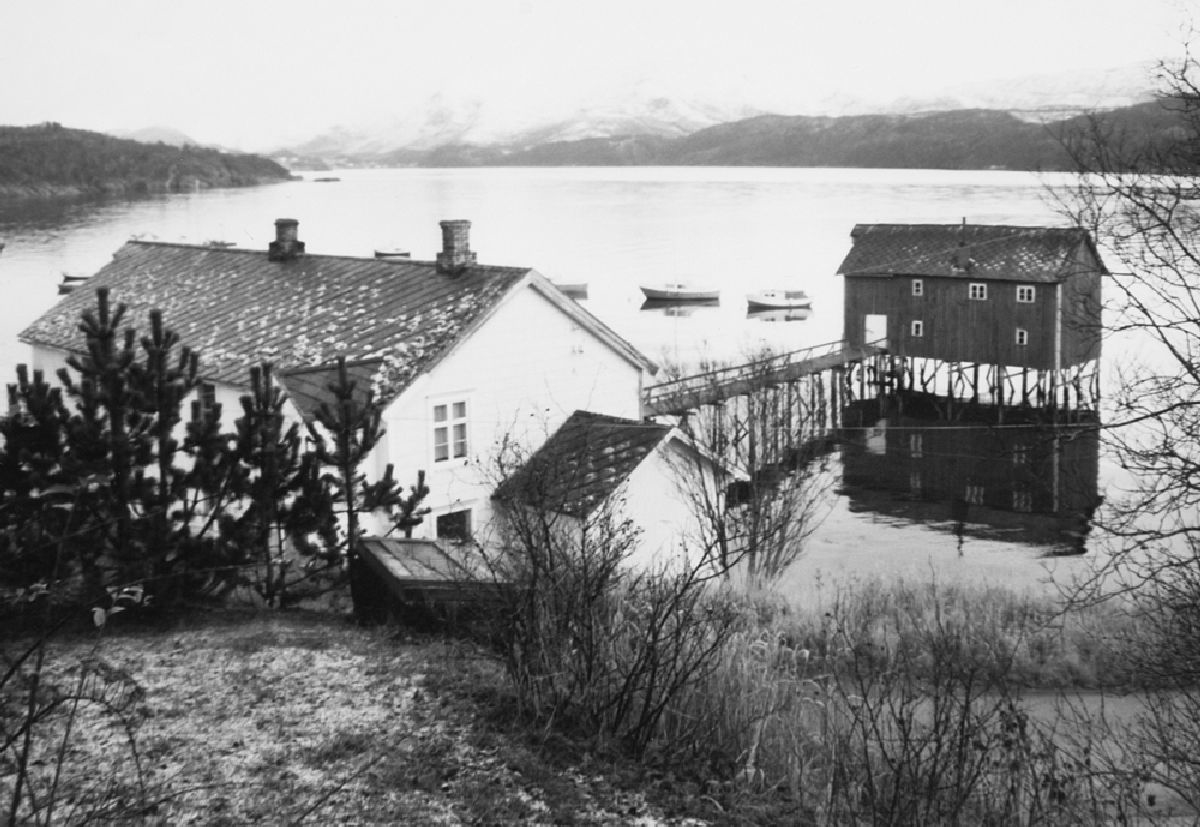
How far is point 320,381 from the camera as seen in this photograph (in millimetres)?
25438

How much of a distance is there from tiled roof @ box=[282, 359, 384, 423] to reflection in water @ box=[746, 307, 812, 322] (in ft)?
207

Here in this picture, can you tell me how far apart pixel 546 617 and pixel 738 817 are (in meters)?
2.58

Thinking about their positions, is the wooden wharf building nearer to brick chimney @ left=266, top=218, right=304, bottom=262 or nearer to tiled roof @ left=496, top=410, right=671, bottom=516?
tiled roof @ left=496, top=410, right=671, bottom=516

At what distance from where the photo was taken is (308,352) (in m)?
27.5

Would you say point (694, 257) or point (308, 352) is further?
point (694, 257)

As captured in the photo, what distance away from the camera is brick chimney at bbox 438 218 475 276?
28.7m

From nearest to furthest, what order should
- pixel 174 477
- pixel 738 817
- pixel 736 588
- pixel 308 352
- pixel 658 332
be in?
pixel 738 817, pixel 174 477, pixel 736 588, pixel 308 352, pixel 658 332

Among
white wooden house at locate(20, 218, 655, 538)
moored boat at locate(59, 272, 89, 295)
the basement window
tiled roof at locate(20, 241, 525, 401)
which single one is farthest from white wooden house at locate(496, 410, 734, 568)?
moored boat at locate(59, 272, 89, 295)

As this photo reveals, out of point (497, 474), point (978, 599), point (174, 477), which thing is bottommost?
point (978, 599)

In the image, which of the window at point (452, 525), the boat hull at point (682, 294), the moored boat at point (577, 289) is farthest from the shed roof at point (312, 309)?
the boat hull at point (682, 294)

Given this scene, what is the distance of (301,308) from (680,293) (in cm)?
6601

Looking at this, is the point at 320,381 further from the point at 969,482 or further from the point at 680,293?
the point at 680,293

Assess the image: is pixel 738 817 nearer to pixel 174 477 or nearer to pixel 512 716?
pixel 512 716

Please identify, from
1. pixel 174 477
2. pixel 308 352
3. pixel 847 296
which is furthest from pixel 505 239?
pixel 174 477
